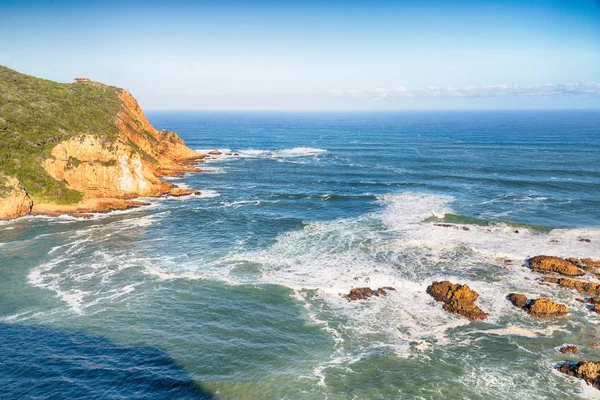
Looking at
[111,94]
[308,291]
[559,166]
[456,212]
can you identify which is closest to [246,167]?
[111,94]

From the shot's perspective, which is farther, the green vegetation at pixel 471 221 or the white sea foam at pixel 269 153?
the white sea foam at pixel 269 153

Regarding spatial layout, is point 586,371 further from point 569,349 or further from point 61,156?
point 61,156

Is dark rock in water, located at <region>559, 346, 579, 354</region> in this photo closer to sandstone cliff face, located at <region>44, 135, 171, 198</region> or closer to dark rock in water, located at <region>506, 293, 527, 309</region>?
dark rock in water, located at <region>506, 293, 527, 309</region>

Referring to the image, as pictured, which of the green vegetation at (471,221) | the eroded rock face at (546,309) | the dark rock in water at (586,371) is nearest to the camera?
the dark rock in water at (586,371)

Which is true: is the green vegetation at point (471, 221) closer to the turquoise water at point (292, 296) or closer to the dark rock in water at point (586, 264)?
the turquoise water at point (292, 296)

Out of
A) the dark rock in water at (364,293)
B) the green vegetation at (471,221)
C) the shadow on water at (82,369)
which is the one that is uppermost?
the green vegetation at (471,221)

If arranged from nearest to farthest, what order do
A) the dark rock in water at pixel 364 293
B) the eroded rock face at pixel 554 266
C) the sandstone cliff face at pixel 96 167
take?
1. the dark rock in water at pixel 364 293
2. the eroded rock face at pixel 554 266
3. the sandstone cliff face at pixel 96 167

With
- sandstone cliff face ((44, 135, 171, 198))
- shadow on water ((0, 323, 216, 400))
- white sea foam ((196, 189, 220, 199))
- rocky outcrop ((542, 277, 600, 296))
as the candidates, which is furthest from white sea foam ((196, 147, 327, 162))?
rocky outcrop ((542, 277, 600, 296))

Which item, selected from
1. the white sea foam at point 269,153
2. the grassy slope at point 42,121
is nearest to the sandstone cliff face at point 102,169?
the grassy slope at point 42,121

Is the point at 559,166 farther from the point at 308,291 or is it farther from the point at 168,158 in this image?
the point at 168,158
